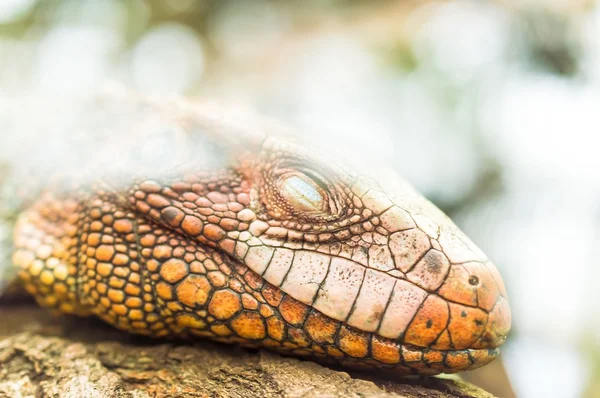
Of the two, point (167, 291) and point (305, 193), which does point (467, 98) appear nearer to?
point (305, 193)

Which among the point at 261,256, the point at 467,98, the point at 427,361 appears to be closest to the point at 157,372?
the point at 261,256

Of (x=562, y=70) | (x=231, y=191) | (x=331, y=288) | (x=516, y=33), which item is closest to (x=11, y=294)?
(x=231, y=191)

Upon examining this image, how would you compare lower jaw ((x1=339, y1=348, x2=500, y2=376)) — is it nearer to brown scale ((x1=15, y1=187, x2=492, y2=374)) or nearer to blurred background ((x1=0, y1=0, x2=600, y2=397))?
brown scale ((x1=15, y1=187, x2=492, y2=374))

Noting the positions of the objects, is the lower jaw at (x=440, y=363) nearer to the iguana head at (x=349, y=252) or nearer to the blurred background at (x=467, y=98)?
the iguana head at (x=349, y=252)

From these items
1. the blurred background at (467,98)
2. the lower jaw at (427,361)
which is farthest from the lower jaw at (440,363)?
the blurred background at (467,98)

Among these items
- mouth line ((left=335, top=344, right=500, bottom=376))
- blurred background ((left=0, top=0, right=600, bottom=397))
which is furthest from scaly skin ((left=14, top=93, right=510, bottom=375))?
blurred background ((left=0, top=0, right=600, bottom=397))

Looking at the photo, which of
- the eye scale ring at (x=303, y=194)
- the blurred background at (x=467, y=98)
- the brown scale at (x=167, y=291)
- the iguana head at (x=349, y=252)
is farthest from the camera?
the blurred background at (x=467, y=98)
